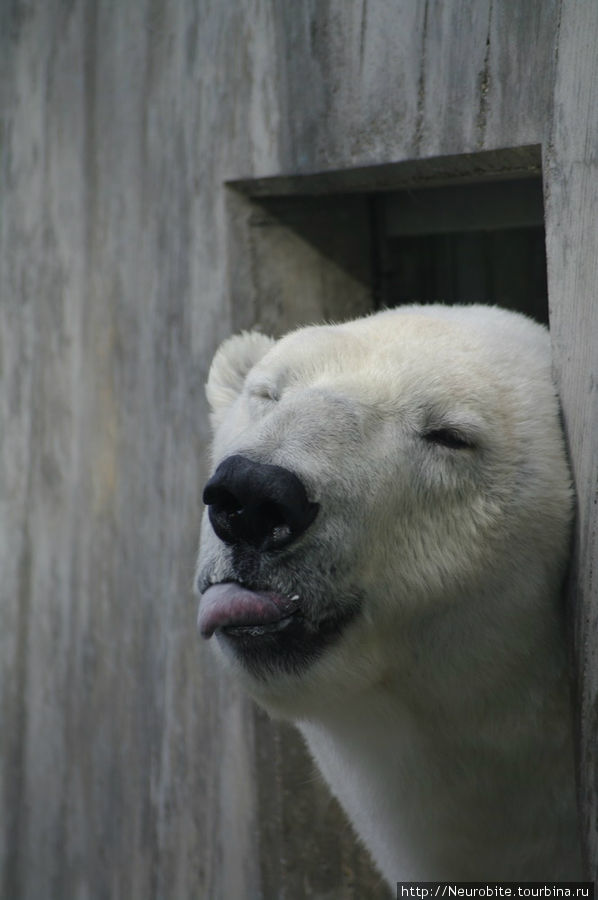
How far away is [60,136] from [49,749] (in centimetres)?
202

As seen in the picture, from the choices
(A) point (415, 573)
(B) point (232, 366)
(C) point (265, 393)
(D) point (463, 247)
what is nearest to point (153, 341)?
(B) point (232, 366)

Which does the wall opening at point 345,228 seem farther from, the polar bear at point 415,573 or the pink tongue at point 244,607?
the pink tongue at point 244,607

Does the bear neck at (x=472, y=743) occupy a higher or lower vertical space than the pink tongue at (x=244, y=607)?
lower

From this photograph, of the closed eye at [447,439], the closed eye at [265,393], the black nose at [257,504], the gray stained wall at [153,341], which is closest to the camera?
the black nose at [257,504]

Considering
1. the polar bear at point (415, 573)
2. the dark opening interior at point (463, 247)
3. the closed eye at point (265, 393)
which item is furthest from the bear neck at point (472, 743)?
the dark opening interior at point (463, 247)

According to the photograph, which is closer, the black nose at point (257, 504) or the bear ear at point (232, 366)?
the black nose at point (257, 504)

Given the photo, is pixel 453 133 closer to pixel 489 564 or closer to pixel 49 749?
pixel 489 564

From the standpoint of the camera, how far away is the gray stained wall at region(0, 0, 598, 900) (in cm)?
281

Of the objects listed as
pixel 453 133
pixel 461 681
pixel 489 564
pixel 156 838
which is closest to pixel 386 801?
pixel 461 681

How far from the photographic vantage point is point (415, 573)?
2244mm

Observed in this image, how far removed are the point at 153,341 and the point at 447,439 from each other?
1330 millimetres

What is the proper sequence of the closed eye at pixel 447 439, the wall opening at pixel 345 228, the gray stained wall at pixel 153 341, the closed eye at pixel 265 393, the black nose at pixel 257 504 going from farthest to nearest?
the wall opening at pixel 345 228
the gray stained wall at pixel 153 341
the closed eye at pixel 265 393
the closed eye at pixel 447 439
the black nose at pixel 257 504

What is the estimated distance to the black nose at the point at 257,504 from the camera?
2020mm

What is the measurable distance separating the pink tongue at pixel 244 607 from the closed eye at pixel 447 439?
0.46 metres
